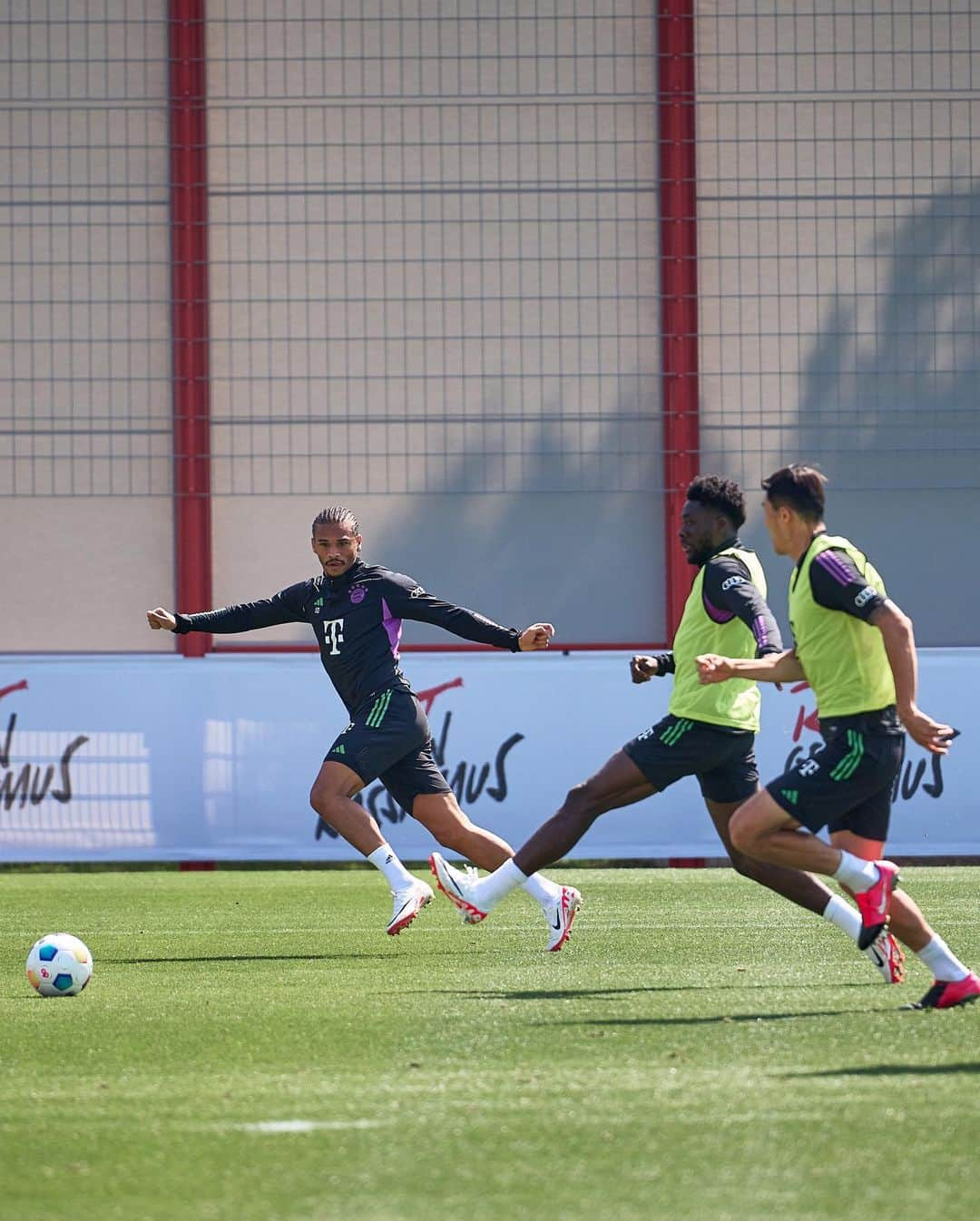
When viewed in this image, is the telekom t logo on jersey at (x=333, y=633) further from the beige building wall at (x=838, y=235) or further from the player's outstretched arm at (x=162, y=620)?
the beige building wall at (x=838, y=235)

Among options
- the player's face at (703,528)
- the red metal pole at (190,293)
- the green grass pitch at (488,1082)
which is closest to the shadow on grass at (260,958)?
the green grass pitch at (488,1082)

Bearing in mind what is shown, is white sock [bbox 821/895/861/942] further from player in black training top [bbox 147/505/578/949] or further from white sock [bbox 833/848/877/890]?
player in black training top [bbox 147/505/578/949]

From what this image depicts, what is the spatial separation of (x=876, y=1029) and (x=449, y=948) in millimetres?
3124

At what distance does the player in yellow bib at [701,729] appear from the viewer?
25.0 feet

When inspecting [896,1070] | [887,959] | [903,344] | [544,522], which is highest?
[903,344]

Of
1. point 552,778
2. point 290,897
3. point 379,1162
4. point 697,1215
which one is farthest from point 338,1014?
point 552,778

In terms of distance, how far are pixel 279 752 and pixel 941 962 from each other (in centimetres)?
834

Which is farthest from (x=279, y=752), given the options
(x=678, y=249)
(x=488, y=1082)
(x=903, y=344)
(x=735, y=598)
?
(x=488, y=1082)

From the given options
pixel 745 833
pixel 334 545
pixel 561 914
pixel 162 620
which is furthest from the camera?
pixel 162 620

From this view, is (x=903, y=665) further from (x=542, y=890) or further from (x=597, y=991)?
(x=542, y=890)

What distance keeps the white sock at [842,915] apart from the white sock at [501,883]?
1.31m

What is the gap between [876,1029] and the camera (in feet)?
18.9

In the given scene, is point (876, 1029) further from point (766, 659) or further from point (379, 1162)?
point (379, 1162)

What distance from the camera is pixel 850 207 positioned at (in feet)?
55.0
